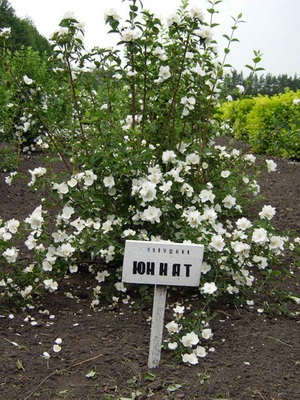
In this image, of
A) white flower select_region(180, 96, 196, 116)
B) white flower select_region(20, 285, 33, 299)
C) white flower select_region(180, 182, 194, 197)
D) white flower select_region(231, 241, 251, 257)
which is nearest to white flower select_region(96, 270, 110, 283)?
white flower select_region(20, 285, 33, 299)

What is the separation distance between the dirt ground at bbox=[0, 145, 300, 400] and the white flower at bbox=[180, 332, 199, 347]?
94mm

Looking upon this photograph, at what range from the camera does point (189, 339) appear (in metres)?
2.41

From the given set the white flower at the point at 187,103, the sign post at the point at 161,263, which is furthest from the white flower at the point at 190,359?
the white flower at the point at 187,103

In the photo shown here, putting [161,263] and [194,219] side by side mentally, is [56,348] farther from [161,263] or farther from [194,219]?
[194,219]

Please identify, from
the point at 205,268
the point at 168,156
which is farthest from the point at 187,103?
the point at 205,268

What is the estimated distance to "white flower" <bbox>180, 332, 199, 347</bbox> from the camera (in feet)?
7.89

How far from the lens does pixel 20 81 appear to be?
9.97 feet

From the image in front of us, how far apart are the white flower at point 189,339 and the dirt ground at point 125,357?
9 cm

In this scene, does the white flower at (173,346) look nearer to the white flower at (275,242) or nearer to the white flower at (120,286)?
the white flower at (120,286)

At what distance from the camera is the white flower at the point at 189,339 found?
241cm

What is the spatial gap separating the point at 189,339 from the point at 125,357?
0.29 metres

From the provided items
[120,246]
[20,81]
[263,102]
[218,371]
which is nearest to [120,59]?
[20,81]

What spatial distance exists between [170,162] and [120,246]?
0.64 m

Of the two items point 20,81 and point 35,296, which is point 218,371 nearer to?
point 35,296
